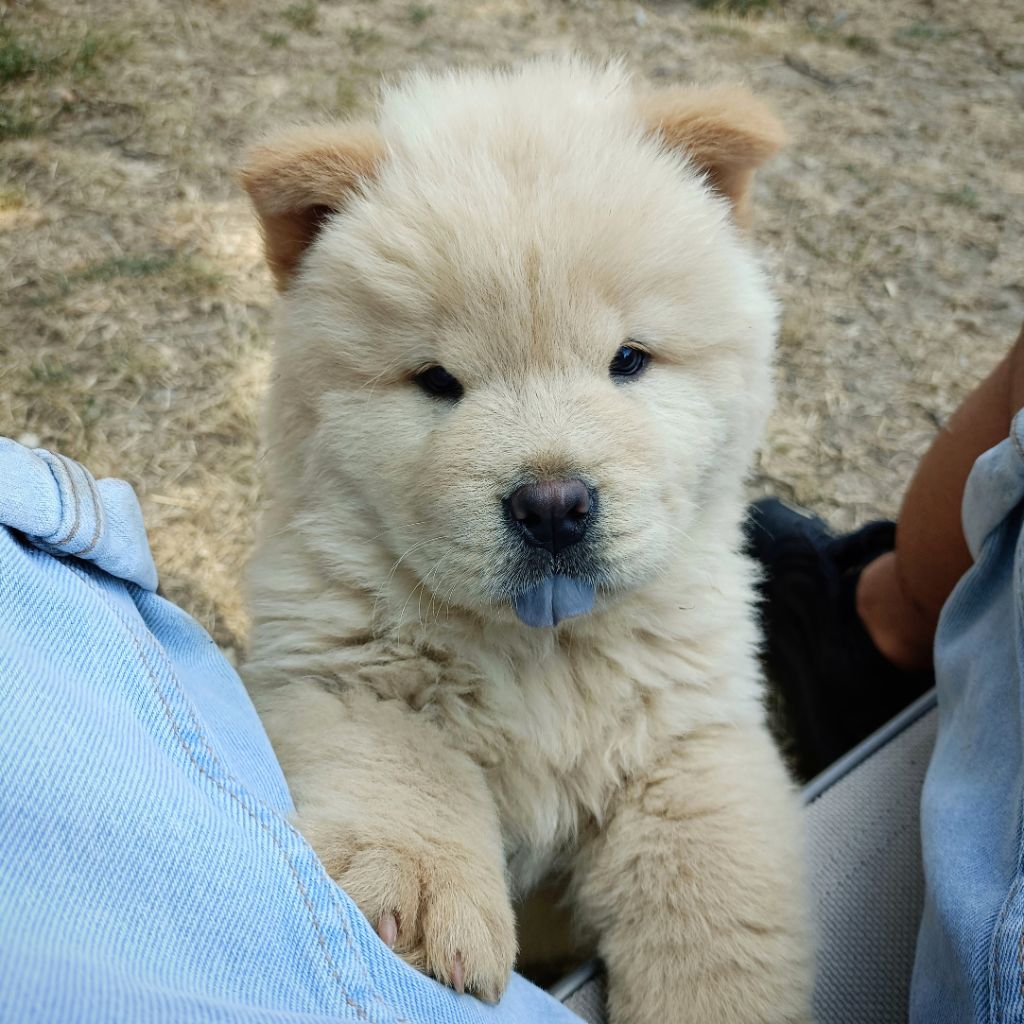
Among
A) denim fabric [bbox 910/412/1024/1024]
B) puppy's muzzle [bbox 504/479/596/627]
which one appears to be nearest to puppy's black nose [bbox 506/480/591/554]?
puppy's muzzle [bbox 504/479/596/627]

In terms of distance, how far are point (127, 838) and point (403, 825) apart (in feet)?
1.71

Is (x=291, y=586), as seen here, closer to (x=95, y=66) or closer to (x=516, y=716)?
(x=516, y=716)

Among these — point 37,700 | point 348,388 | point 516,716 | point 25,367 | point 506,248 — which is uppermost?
point 506,248

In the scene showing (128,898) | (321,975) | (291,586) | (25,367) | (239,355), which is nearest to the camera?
(128,898)

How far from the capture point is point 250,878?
1160 millimetres

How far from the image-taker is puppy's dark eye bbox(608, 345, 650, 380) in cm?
170

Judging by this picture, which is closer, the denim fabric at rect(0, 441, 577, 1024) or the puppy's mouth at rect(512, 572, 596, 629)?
the denim fabric at rect(0, 441, 577, 1024)

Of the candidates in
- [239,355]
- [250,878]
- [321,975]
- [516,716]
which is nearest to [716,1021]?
[516,716]

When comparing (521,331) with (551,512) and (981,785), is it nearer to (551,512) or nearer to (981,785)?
(551,512)

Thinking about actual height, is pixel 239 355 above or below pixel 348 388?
below

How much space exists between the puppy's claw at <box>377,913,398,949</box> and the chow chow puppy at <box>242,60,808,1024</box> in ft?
0.10

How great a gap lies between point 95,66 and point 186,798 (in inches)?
171

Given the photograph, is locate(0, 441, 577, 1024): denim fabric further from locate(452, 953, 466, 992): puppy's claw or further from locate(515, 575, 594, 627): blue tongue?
locate(515, 575, 594, 627): blue tongue

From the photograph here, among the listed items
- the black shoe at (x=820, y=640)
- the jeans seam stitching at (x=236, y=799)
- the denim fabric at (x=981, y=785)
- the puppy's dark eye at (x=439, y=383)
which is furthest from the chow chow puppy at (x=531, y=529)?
the black shoe at (x=820, y=640)
